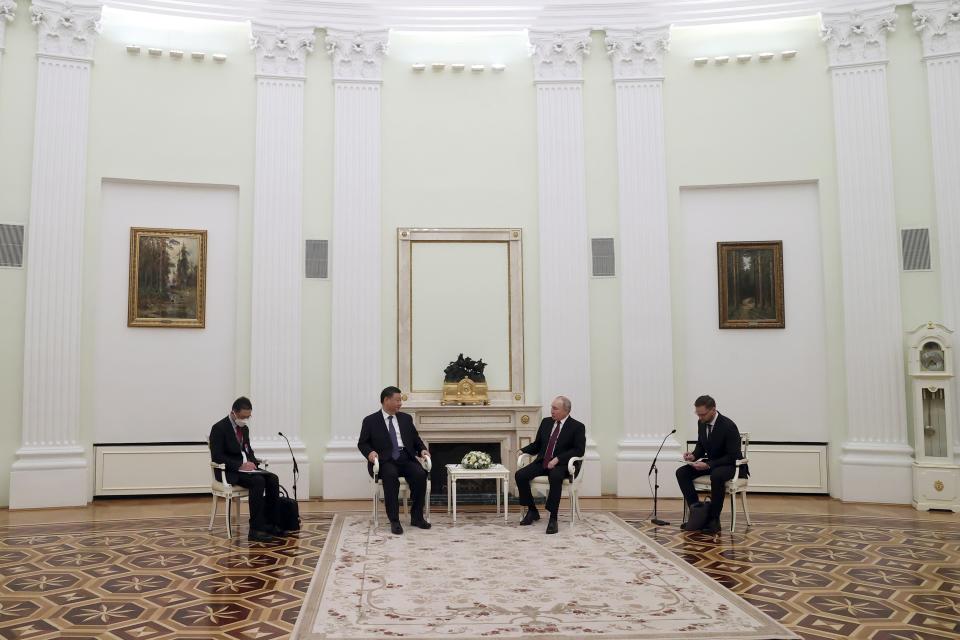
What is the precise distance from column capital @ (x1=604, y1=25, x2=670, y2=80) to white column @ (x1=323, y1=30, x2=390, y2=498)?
314cm

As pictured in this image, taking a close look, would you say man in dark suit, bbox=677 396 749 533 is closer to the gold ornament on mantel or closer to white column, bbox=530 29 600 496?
white column, bbox=530 29 600 496

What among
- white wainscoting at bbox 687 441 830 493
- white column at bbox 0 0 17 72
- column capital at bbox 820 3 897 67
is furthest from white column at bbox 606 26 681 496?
white column at bbox 0 0 17 72

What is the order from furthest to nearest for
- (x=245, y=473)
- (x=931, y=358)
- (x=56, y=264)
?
(x=56, y=264), (x=931, y=358), (x=245, y=473)

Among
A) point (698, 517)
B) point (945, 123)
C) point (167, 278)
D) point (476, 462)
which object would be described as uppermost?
point (945, 123)

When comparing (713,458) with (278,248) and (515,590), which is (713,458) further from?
(278,248)

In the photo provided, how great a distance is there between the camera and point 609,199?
1035cm

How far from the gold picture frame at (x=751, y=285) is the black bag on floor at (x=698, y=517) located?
3.34m

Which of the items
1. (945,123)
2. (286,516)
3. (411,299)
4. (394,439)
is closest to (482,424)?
(394,439)

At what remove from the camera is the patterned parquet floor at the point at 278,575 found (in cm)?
473

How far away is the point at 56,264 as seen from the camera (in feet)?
30.6

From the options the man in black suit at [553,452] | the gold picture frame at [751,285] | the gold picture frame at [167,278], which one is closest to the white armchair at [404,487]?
the man in black suit at [553,452]

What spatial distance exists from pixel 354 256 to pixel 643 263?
12.6ft

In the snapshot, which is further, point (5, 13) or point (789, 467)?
point (789, 467)

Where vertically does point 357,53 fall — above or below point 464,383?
above
